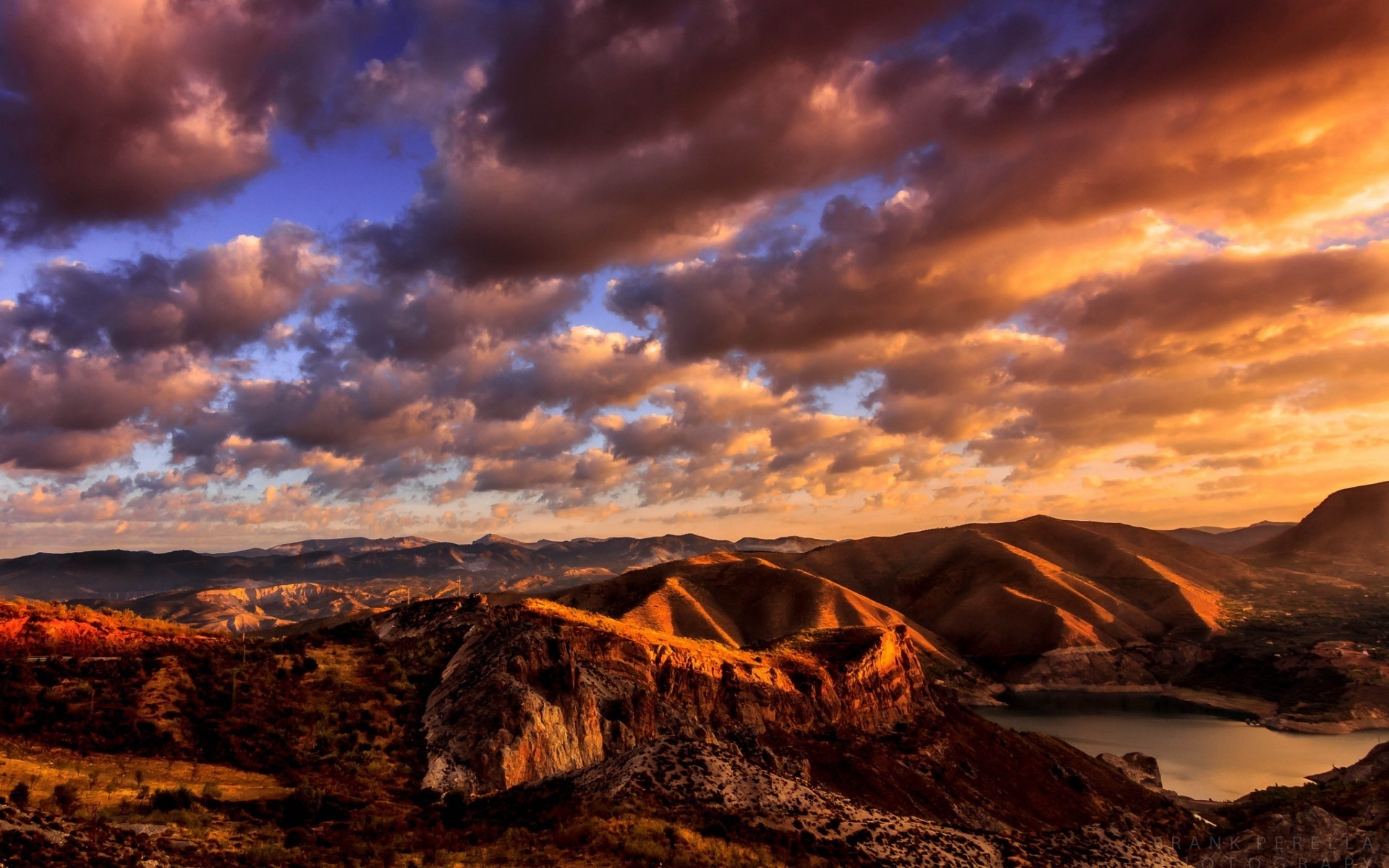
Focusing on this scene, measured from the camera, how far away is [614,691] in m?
41.0

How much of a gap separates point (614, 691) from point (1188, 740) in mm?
101707

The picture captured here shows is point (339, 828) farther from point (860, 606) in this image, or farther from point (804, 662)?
point (860, 606)

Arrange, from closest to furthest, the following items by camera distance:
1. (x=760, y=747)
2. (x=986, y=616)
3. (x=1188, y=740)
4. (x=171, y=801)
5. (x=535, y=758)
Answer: (x=171, y=801)
(x=535, y=758)
(x=760, y=747)
(x=1188, y=740)
(x=986, y=616)

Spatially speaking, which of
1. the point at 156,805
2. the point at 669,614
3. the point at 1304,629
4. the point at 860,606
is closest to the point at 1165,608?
the point at 1304,629

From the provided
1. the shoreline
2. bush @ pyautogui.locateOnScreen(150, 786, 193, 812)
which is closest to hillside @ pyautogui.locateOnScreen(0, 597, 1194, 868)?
bush @ pyautogui.locateOnScreen(150, 786, 193, 812)

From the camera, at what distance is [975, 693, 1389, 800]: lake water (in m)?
86.8

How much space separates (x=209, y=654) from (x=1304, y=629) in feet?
669


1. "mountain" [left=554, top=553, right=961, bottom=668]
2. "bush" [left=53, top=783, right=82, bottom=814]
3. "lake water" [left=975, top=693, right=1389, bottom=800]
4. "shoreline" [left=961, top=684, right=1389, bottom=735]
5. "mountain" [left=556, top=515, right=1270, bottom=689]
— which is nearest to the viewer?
"bush" [left=53, top=783, right=82, bottom=814]

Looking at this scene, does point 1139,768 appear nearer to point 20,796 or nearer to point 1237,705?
point 1237,705

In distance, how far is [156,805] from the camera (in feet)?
64.1

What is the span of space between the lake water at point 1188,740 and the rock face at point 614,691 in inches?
1730

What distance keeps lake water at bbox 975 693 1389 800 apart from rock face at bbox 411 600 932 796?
43942 mm

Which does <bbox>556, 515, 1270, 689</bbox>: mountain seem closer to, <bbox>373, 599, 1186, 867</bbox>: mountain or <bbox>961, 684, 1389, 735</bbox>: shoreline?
<bbox>961, 684, 1389, 735</bbox>: shoreline

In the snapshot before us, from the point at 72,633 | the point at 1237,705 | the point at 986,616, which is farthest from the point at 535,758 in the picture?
the point at 986,616
